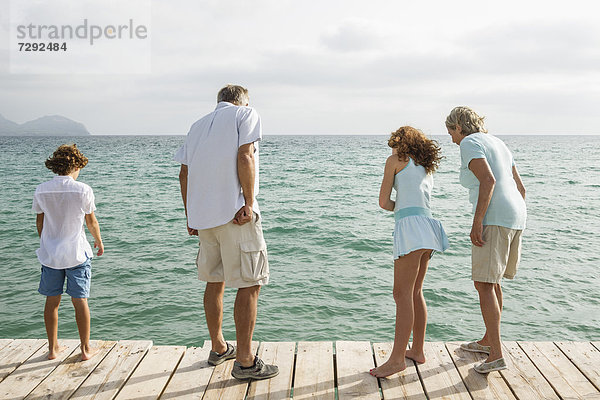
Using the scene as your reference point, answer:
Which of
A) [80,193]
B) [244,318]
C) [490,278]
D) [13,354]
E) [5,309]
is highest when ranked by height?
[80,193]

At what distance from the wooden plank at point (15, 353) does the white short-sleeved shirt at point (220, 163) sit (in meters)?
Result: 1.75

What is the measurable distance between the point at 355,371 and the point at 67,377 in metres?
1.99

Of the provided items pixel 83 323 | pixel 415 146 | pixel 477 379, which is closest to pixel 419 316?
pixel 477 379

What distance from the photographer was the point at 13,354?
12.4 ft

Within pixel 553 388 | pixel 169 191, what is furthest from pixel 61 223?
pixel 169 191

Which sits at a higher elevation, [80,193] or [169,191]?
[80,193]

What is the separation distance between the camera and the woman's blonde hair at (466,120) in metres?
3.46

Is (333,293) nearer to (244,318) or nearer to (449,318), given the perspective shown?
(449,318)

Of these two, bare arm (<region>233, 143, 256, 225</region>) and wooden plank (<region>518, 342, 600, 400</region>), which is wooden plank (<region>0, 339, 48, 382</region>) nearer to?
bare arm (<region>233, 143, 256, 225</region>)

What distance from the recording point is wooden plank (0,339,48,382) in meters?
3.56

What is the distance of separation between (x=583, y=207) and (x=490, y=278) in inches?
643

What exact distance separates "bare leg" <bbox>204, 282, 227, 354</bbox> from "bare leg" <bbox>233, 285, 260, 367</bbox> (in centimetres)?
24

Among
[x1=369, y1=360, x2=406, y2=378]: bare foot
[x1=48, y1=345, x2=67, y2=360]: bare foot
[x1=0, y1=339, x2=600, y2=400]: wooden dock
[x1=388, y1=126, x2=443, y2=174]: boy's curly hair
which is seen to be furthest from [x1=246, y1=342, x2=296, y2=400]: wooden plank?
[x1=388, y1=126, x2=443, y2=174]: boy's curly hair

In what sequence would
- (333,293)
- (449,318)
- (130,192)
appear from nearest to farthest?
1. (449,318)
2. (333,293)
3. (130,192)
